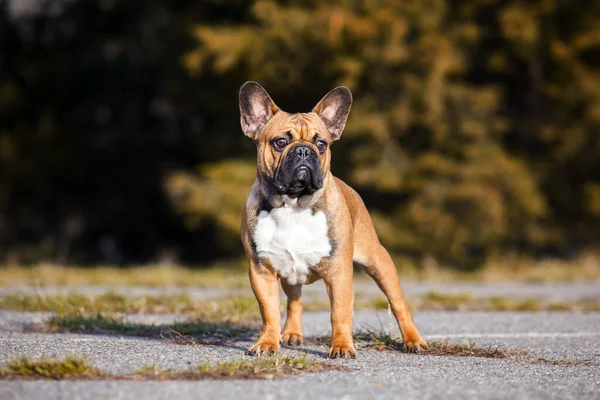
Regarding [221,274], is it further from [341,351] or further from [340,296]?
[341,351]

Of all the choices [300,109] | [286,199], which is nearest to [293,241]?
[286,199]

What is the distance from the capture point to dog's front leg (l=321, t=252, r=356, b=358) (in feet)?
19.2

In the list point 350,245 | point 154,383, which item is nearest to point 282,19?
point 350,245

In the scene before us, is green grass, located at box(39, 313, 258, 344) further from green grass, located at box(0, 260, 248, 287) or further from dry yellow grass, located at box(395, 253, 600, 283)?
dry yellow grass, located at box(395, 253, 600, 283)

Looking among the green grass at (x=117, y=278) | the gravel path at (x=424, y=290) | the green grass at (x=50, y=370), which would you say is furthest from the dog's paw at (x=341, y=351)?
the green grass at (x=117, y=278)

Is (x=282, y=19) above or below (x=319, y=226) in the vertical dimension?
above

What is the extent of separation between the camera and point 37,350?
5.59 m

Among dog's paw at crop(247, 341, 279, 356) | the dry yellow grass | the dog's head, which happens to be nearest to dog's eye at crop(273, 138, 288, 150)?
the dog's head

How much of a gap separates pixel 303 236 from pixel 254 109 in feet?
4.18

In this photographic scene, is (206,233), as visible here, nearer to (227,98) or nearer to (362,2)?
(227,98)

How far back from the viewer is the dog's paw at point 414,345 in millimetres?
6223

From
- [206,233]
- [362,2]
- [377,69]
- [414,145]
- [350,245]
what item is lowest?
[350,245]

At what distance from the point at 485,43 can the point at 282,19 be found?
587 cm

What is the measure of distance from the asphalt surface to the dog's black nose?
1389mm
